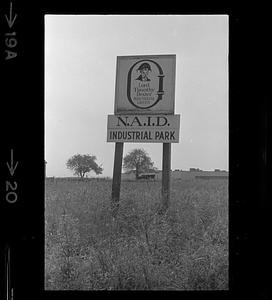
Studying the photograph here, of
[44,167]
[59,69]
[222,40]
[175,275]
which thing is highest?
[222,40]

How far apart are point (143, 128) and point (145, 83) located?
0.78 feet

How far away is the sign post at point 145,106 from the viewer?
238cm

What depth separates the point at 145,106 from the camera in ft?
7.84

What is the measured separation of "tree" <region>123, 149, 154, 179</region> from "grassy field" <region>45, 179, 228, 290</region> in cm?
8

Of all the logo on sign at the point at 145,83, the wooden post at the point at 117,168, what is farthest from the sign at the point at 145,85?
the wooden post at the point at 117,168

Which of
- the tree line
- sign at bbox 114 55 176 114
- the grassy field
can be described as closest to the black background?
the grassy field

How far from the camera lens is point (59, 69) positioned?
2.42 m

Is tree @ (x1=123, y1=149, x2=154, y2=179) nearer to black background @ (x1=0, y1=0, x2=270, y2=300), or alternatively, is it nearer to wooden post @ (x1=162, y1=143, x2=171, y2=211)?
wooden post @ (x1=162, y1=143, x2=171, y2=211)
